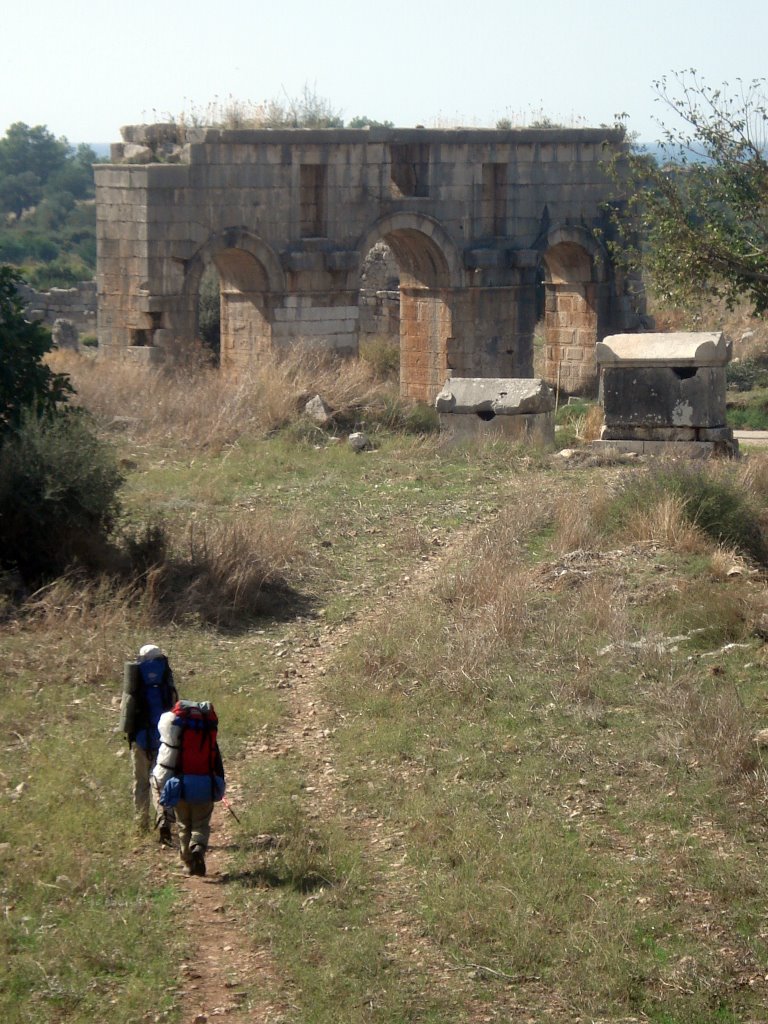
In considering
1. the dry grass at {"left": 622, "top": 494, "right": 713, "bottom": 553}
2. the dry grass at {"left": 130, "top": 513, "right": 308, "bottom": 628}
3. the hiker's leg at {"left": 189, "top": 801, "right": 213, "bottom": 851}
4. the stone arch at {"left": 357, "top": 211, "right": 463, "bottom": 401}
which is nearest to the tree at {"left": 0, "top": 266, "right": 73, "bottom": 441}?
the dry grass at {"left": 130, "top": 513, "right": 308, "bottom": 628}

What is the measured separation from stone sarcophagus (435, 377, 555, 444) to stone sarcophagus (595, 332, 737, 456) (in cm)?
96

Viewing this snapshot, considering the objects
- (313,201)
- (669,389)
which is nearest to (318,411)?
(669,389)

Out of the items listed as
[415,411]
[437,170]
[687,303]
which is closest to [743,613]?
[687,303]

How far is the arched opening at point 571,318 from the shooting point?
2353 centimetres

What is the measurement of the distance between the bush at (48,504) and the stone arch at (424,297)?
38.2 ft

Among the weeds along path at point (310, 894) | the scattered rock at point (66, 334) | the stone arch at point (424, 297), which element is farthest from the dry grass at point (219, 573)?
the scattered rock at point (66, 334)

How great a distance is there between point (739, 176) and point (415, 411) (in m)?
6.92

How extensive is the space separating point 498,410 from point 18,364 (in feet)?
19.5

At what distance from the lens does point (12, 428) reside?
1012cm

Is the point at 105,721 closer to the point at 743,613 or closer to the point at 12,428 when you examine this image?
the point at 12,428

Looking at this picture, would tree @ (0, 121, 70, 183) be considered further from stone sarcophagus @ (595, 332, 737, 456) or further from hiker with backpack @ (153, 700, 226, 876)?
hiker with backpack @ (153, 700, 226, 876)

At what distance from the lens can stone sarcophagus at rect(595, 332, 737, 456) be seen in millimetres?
13898

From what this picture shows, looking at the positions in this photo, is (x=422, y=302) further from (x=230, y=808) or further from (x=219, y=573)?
(x=230, y=808)

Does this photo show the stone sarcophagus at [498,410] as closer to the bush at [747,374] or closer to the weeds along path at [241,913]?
the weeds along path at [241,913]
